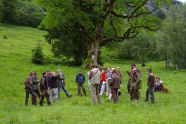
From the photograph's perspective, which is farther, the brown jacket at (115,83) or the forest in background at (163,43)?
the forest in background at (163,43)

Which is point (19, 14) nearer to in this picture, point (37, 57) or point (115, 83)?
point (37, 57)

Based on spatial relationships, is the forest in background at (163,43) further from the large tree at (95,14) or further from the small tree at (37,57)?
the small tree at (37,57)

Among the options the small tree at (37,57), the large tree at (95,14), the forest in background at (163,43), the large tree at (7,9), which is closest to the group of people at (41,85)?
the large tree at (95,14)

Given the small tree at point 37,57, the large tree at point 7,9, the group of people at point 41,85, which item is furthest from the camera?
the large tree at point 7,9

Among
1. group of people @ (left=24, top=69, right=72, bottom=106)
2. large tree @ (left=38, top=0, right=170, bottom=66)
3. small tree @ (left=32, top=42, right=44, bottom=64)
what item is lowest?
group of people @ (left=24, top=69, right=72, bottom=106)

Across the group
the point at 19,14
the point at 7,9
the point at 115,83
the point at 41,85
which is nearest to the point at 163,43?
the point at 115,83

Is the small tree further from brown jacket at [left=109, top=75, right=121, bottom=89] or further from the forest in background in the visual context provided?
brown jacket at [left=109, top=75, right=121, bottom=89]

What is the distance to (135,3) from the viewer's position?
80.2 ft

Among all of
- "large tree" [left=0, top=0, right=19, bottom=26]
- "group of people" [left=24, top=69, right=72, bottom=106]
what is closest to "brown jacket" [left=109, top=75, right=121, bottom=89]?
"group of people" [left=24, top=69, right=72, bottom=106]

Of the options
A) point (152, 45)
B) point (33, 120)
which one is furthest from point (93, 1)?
point (152, 45)

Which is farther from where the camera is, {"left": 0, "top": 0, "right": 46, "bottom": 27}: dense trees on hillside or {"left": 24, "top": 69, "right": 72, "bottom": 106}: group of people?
{"left": 0, "top": 0, "right": 46, "bottom": 27}: dense trees on hillside

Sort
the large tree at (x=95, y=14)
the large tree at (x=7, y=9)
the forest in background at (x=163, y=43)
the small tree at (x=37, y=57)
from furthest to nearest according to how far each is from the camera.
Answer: the large tree at (x=7, y=9) → the forest in background at (x=163, y=43) → the small tree at (x=37, y=57) → the large tree at (x=95, y=14)

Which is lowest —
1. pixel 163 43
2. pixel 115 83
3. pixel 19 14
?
pixel 115 83

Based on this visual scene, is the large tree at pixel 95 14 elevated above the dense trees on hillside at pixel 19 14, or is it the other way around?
the dense trees on hillside at pixel 19 14
